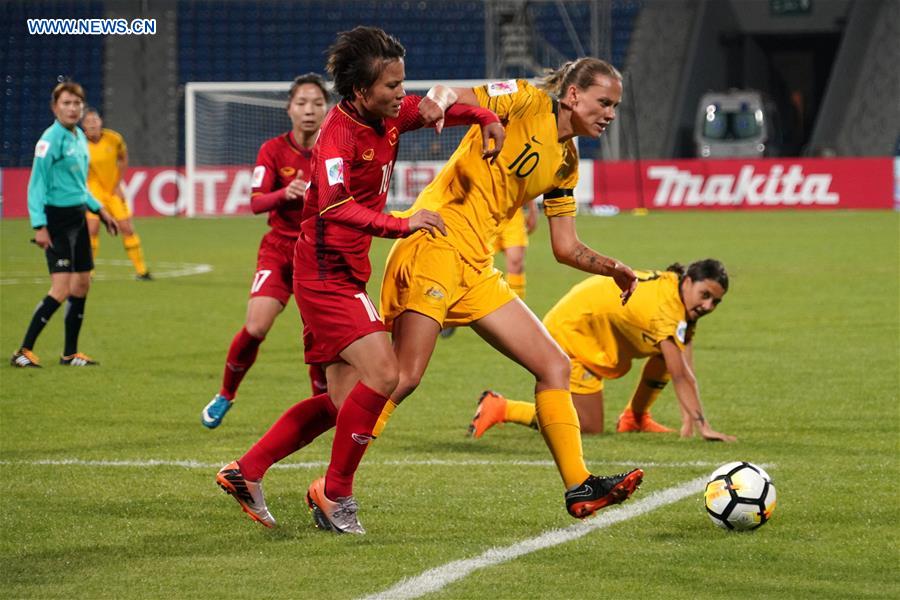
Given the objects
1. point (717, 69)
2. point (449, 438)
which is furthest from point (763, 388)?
point (717, 69)

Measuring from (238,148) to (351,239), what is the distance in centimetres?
2778

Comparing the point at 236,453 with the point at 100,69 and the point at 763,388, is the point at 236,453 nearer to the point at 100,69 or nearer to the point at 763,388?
the point at 763,388

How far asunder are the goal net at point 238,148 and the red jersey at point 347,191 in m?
26.3

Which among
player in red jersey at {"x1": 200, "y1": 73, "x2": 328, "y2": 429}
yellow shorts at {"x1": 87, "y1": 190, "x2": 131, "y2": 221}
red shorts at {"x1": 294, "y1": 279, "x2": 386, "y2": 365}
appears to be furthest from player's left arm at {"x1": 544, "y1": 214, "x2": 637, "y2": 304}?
yellow shorts at {"x1": 87, "y1": 190, "x2": 131, "y2": 221}

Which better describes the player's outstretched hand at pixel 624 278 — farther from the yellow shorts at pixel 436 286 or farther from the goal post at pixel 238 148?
the goal post at pixel 238 148

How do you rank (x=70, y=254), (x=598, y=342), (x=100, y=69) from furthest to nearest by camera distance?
1. (x=100, y=69)
2. (x=70, y=254)
3. (x=598, y=342)

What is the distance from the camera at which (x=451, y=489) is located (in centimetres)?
662

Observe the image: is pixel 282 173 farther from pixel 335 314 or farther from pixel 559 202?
pixel 335 314

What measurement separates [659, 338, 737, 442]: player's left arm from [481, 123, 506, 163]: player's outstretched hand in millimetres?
2542

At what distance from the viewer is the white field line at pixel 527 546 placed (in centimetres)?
480

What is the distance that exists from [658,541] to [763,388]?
185 inches

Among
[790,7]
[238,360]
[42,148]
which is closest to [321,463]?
[238,360]

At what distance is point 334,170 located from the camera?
211 inches

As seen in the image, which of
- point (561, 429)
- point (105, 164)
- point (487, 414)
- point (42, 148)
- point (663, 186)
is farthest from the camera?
point (663, 186)
